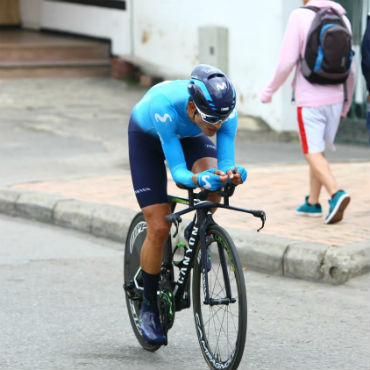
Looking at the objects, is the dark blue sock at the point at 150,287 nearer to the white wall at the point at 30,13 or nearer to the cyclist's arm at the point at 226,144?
the cyclist's arm at the point at 226,144

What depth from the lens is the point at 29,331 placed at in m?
5.66

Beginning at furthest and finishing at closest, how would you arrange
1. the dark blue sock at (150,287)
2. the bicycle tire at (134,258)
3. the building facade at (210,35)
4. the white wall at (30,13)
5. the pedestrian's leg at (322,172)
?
the white wall at (30,13), the building facade at (210,35), the pedestrian's leg at (322,172), the bicycle tire at (134,258), the dark blue sock at (150,287)

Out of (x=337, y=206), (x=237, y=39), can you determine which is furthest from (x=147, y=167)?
(x=237, y=39)

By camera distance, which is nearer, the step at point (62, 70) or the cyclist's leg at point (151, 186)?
the cyclist's leg at point (151, 186)

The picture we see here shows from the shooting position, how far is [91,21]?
17.9 metres

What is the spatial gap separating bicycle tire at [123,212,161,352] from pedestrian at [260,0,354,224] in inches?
92.7

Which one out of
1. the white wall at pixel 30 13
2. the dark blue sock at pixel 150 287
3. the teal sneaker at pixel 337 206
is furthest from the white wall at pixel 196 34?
the dark blue sock at pixel 150 287

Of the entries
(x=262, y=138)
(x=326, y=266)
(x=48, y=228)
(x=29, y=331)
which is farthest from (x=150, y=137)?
(x=262, y=138)

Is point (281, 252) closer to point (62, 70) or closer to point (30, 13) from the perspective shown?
point (62, 70)

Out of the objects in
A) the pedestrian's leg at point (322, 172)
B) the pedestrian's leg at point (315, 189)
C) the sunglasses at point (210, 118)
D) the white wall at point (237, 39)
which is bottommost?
the white wall at point (237, 39)

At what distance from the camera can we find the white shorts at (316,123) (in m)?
7.72

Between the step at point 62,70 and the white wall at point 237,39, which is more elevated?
the white wall at point 237,39

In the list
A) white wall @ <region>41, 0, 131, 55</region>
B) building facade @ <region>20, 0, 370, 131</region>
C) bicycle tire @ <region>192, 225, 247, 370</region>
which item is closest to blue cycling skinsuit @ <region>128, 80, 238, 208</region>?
bicycle tire @ <region>192, 225, 247, 370</region>

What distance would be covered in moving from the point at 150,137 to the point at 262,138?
799cm
